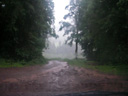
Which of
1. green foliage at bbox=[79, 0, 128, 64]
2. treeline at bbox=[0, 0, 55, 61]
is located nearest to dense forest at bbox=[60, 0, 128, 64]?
green foliage at bbox=[79, 0, 128, 64]

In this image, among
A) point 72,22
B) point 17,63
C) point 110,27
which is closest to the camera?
point 110,27

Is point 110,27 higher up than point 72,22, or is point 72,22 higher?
point 72,22

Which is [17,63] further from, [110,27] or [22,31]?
[110,27]

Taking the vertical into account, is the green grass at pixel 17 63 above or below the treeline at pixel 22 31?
below

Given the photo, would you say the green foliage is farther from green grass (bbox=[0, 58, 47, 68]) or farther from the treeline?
green grass (bbox=[0, 58, 47, 68])

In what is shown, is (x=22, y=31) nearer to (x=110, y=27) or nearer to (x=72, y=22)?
(x=110, y=27)

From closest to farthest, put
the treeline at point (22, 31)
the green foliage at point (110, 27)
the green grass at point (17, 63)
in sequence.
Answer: the green foliage at point (110, 27), the green grass at point (17, 63), the treeline at point (22, 31)

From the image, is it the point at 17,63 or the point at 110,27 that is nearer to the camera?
the point at 110,27

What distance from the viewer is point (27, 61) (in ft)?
53.0

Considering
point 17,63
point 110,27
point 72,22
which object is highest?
point 72,22

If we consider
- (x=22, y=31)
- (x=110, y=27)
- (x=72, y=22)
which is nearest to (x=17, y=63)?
(x=22, y=31)

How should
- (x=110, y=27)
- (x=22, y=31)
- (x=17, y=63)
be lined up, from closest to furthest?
1. (x=110, y=27)
2. (x=17, y=63)
3. (x=22, y=31)

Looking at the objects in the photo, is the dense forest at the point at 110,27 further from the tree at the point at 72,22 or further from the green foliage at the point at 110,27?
the tree at the point at 72,22

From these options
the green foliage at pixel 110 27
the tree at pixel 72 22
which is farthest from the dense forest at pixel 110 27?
the tree at pixel 72 22
